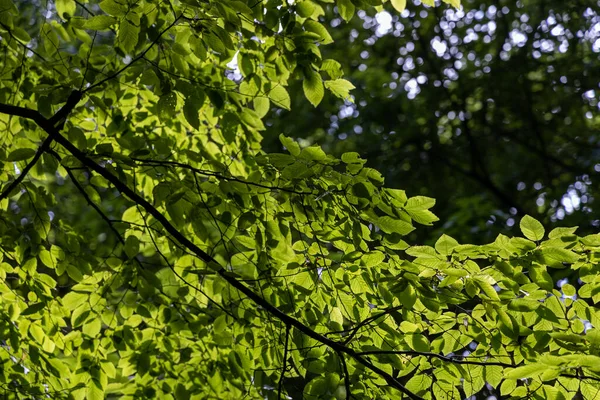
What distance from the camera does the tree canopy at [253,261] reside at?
203cm

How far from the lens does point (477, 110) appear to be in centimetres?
Answer: 773

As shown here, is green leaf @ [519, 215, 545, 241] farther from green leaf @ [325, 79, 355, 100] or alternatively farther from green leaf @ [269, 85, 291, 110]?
green leaf @ [269, 85, 291, 110]

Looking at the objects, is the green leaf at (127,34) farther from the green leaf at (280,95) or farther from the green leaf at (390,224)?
the green leaf at (390,224)

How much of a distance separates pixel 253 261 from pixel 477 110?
5776 millimetres

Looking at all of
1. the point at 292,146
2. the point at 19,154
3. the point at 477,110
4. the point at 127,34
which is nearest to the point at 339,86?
the point at 292,146

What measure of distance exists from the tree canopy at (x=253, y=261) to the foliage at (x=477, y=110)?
12.5 ft

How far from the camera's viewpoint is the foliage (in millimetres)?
6773

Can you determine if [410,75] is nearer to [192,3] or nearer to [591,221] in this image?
[591,221]

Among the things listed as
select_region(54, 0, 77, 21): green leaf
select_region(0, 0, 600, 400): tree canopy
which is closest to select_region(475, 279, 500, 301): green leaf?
select_region(0, 0, 600, 400): tree canopy

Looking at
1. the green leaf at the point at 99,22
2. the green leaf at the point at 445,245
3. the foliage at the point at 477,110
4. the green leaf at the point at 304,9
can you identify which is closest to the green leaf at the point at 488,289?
the green leaf at the point at 445,245

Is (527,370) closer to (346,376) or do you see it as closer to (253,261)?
(346,376)

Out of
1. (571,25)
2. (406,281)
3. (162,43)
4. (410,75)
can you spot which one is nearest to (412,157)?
(410,75)

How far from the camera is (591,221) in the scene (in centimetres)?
545

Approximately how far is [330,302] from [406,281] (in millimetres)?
440
